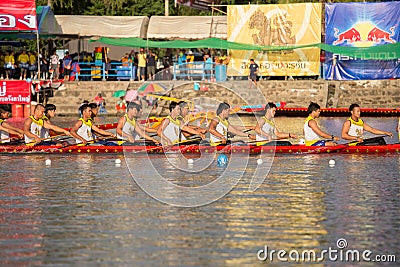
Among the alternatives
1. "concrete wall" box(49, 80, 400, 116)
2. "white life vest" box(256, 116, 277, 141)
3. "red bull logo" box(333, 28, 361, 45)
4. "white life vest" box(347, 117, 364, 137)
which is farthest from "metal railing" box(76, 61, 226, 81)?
"white life vest" box(347, 117, 364, 137)

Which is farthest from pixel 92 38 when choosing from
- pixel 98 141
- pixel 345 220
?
pixel 345 220

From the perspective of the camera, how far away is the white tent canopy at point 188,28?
148 feet

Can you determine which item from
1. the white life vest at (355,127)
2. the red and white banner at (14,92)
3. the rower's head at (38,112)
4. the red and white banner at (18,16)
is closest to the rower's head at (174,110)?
the rower's head at (38,112)

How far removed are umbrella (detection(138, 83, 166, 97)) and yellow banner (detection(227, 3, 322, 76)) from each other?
3717mm

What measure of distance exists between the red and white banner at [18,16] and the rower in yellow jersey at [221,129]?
19.1 m

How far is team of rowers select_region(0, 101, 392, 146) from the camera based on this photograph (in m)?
23.6

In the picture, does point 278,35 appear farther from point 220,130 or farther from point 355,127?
point 220,130

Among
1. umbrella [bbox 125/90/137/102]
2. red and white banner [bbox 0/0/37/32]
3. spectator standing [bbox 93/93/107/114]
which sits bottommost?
spectator standing [bbox 93/93/107/114]

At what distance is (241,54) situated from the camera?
45281mm

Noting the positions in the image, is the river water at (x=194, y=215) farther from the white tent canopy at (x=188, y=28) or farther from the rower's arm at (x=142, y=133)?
the white tent canopy at (x=188, y=28)

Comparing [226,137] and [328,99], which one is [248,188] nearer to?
[226,137]

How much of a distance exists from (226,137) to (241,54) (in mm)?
21940

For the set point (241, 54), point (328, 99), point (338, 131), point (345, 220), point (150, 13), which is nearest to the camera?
point (345, 220)

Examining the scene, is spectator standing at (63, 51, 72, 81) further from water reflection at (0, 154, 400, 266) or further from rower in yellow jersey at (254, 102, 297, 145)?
water reflection at (0, 154, 400, 266)
